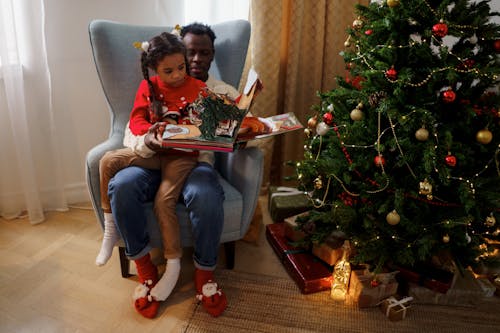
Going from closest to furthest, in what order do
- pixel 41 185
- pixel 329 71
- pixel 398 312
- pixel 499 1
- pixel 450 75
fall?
pixel 450 75 < pixel 398 312 < pixel 499 1 < pixel 41 185 < pixel 329 71

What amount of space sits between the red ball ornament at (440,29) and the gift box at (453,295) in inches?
37.6

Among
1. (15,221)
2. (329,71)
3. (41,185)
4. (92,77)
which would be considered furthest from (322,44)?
(15,221)

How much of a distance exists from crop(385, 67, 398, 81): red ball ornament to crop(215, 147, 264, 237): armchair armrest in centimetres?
54

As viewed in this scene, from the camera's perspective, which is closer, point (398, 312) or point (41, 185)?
point (398, 312)

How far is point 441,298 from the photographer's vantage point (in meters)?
1.56

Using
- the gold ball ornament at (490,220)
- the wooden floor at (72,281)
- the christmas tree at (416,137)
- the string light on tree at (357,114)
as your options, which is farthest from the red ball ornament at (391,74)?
the wooden floor at (72,281)

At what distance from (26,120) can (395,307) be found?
77.0 inches

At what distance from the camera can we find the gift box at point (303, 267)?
5.21ft

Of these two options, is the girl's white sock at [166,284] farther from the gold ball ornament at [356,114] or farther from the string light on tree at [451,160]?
the string light on tree at [451,160]

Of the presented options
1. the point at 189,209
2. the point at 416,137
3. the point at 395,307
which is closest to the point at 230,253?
the point at 189,209

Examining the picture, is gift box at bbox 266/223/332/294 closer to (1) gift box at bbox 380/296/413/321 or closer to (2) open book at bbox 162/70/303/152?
(1) gift box at bbox 380/296/413/321

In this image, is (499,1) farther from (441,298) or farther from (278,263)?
(278,263)

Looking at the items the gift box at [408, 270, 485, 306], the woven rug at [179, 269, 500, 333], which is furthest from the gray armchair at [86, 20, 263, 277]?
the gift box at [408, 270, 485, 306]

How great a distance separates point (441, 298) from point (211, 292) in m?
0.94
